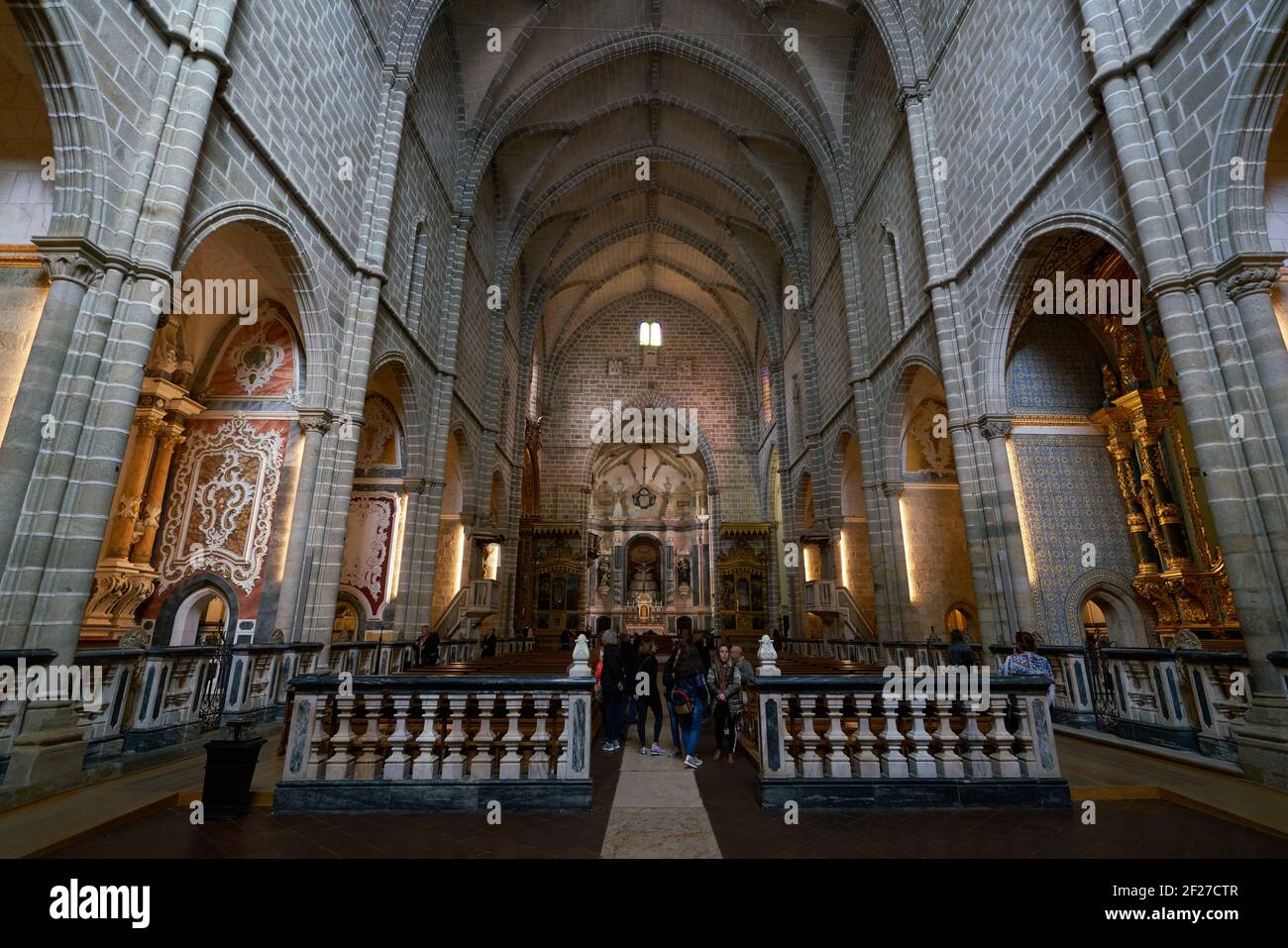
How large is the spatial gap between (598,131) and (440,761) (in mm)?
19861

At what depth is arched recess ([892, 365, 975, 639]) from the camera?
12.3 meters

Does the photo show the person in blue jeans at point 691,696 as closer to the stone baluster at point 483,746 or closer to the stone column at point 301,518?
the stone baluster at point 483,746

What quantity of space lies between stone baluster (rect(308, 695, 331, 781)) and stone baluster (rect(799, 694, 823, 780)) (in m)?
3.61

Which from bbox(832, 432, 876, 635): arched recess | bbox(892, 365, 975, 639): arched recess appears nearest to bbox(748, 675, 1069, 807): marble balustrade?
bbox(892, 365, 975, 639): arched recess

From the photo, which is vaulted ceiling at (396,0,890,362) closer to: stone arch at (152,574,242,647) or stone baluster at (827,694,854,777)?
stone arch at (152,574,242,647)

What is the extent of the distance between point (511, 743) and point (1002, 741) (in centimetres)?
376

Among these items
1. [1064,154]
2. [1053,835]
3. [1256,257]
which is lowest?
[1053,835]

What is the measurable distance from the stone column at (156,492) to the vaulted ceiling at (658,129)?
8.92 metres

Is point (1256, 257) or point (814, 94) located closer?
point (1256, 257)

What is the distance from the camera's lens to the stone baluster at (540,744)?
14.0 ft
